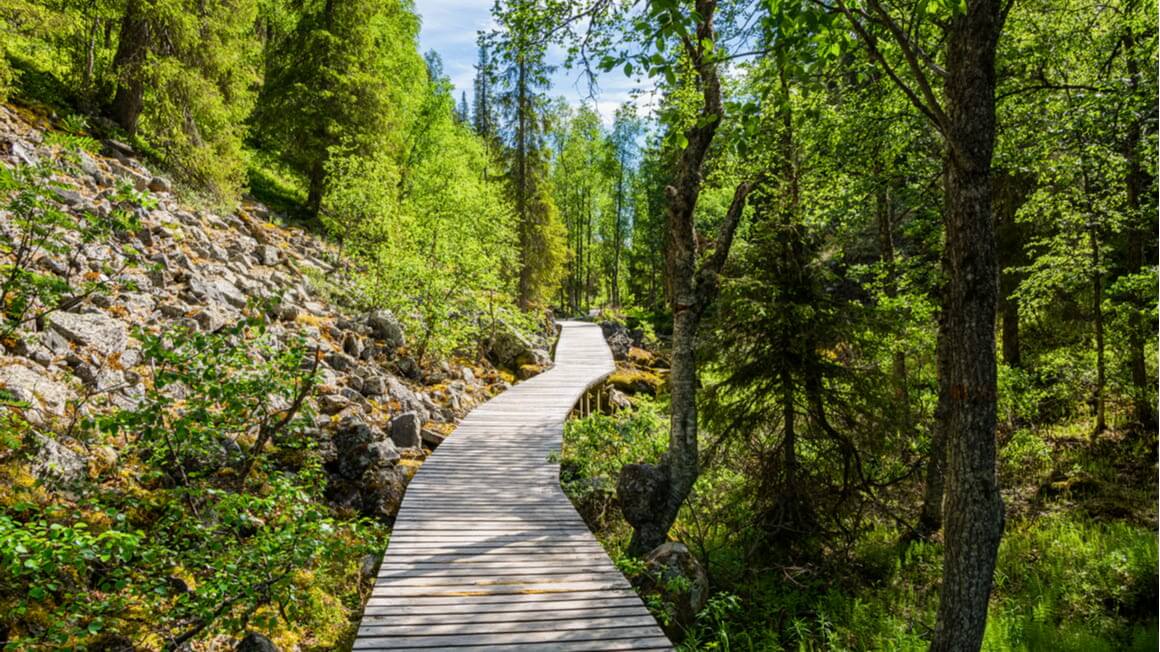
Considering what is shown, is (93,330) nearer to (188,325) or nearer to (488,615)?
(188,325)

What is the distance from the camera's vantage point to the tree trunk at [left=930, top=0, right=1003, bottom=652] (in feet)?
12.1

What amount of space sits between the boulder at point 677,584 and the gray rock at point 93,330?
6985mm

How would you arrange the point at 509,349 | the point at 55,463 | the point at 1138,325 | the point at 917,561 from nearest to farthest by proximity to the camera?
the point at 55,463 → the point at 917,561 → the point at 1138,325 → the point at 509,349

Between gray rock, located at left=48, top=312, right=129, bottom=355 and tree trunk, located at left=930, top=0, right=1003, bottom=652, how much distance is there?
890 centimetres

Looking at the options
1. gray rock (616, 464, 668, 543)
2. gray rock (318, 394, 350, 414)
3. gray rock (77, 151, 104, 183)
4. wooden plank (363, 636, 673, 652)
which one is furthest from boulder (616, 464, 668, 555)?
gray rock (77, 151, 104, 183)

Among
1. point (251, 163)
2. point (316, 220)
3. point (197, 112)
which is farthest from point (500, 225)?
point (251, 163)

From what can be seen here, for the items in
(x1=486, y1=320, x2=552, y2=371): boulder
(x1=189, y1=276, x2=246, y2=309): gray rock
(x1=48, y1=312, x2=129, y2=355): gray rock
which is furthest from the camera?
(x1=486, y1=320, x2=552, y2=371): boulder

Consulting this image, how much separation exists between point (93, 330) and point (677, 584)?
7555 millimetres

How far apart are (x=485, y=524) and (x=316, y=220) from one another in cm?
1680

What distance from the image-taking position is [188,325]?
8.67 metres

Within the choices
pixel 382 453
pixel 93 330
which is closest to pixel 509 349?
pixel 382 453

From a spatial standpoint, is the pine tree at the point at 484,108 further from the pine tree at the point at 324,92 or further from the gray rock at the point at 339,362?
the gray rock at the point at 339,362

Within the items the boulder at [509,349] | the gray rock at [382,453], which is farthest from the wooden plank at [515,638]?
the boulder at [509,349]

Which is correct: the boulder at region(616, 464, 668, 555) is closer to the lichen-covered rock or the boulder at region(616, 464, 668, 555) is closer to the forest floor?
the forest floor
